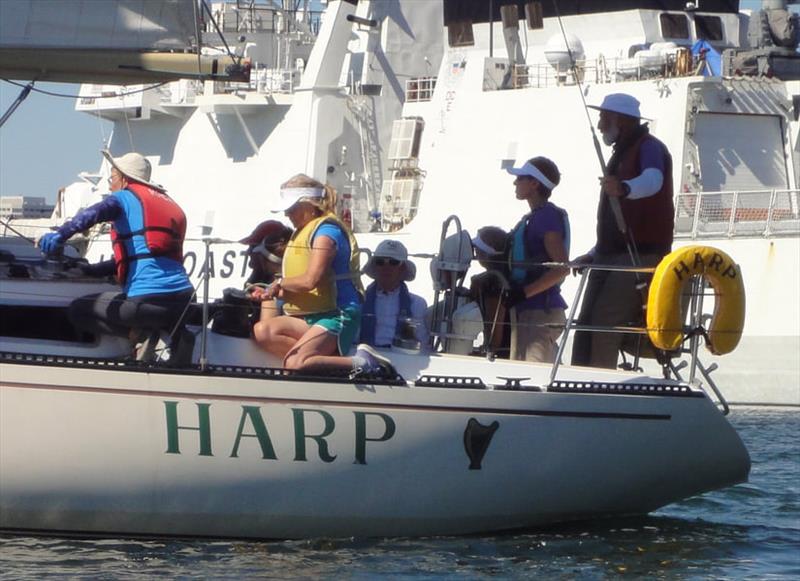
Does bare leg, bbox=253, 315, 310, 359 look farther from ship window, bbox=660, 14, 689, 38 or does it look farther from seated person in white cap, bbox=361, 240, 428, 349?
ship window, bbox=660, 14, 689, 38

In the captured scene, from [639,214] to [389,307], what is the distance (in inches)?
53.1

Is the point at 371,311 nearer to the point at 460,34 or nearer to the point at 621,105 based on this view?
the point at 621,105

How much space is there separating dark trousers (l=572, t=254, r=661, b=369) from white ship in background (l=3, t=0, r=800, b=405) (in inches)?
323

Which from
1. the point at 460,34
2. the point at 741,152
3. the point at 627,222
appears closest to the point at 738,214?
the point at 741,152

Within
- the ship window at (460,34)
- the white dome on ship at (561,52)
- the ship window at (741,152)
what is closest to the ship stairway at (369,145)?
the ship window at (460,34)

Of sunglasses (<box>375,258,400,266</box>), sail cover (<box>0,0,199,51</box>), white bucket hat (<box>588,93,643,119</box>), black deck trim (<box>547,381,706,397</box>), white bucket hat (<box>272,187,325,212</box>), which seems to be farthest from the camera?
sail cover (<box>0,0,199,51</box>)

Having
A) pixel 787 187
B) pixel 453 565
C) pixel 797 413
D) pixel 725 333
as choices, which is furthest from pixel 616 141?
pixel 787 187

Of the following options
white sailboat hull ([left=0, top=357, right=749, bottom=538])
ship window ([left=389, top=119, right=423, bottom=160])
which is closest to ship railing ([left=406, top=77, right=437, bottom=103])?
ship window ([left=389, top=119, right=423, bottom=160])

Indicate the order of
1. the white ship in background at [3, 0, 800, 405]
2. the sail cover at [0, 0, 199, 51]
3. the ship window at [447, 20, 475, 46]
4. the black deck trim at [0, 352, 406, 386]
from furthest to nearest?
→ the ship window at [447, 20, 475, 46]
the white ship in background at [3, 0, 800, 405]
the sail cover at [0, 0, 199, 51]
the black deck trim at [0, 352, 406, 386]

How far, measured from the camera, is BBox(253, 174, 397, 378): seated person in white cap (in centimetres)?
741

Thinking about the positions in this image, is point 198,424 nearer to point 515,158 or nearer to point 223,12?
point 515,158

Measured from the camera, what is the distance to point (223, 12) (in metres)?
25.3

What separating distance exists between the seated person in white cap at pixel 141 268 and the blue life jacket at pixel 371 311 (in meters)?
1.07

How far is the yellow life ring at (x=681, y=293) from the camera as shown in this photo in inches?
300
